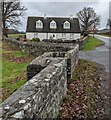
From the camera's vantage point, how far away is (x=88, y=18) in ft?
263

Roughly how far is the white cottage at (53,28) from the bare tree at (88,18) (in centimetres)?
1960

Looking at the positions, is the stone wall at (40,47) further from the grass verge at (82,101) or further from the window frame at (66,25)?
the window frame at (66,25)

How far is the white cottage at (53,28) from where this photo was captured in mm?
55344

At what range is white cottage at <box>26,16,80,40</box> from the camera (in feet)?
182

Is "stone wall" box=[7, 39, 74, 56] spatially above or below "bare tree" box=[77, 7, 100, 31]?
below

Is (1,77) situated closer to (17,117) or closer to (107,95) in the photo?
(107,95)

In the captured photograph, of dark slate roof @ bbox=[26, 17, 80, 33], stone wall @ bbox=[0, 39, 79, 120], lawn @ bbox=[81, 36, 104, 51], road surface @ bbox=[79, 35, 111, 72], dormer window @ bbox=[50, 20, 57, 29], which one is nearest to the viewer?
stone wall @ bbox=[0, 39, 79, 120]

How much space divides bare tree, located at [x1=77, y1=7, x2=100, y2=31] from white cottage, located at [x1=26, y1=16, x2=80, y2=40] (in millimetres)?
19599

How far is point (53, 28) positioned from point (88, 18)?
2660cm

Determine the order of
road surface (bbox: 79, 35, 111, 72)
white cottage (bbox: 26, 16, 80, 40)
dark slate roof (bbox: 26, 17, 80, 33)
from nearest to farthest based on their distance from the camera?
road surface (bbox: 79, 35, 111, 72) < white cottage (bbox: 26, 16, 80, 40) < dark slate roof (bbox: 26, 17, 80, 33)

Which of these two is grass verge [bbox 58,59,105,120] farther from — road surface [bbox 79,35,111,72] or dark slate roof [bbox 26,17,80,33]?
dark slate roof [bbox 26,17,80,33]

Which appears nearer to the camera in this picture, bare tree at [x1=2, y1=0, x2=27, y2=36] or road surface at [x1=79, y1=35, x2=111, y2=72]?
road surface at [x1=79, y1=35, x2=111, y2=72]

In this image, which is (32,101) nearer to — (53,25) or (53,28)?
(53,28)

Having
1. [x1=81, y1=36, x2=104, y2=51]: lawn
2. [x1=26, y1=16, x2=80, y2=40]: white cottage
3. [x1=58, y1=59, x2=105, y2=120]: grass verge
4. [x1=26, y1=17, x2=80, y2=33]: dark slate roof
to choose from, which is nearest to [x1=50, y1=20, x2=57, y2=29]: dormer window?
[x1=26, y1=16, x2=80, y2=40]: white cottage
